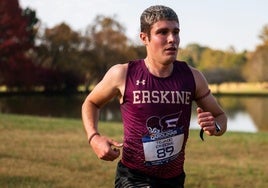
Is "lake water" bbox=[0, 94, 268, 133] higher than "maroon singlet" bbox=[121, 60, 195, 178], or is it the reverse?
"maroon singlet" bbox=[121, 60, 195, 178]

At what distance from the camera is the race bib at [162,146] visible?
3.75 metres

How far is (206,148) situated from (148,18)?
1088cm

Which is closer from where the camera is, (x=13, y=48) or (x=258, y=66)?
(x=13, y=48)

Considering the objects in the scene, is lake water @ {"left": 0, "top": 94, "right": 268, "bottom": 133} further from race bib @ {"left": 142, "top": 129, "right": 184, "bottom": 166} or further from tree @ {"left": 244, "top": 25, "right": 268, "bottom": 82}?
tree @ {"left": 244, "top": 25, "right": 268, "bottom": 82}

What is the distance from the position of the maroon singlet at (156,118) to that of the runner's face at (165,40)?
175mm

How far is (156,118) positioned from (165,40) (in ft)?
1.87

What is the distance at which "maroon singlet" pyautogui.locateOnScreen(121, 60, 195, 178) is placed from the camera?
3703 millimetres

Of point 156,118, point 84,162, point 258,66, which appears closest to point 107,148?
point 156,118

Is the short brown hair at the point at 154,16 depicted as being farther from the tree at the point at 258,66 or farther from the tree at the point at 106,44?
the tree at the point at 258,66

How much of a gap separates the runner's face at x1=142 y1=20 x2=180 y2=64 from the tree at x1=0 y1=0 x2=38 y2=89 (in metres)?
53.5

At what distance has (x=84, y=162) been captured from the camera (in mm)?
10969

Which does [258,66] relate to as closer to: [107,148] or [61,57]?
[61,57]

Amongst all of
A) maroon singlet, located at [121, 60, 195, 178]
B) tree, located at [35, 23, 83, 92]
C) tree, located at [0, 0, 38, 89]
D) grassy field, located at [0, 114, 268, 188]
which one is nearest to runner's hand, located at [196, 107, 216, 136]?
maroon singlet, located at [121, 60, 195, 178]

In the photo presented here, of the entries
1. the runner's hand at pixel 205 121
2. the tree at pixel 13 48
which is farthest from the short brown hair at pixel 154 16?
the tree at pixel 13 48
